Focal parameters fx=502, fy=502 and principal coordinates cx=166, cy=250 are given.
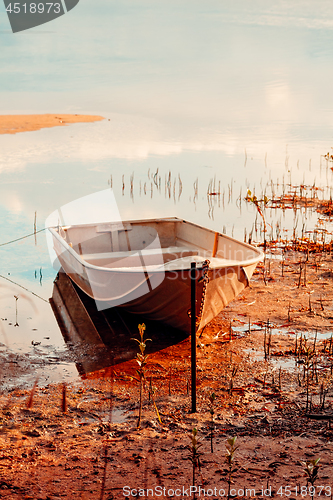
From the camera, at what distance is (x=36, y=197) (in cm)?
1423

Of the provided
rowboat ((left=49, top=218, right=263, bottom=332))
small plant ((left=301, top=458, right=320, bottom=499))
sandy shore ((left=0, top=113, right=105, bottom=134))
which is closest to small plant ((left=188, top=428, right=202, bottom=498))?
small plant ((left=301, top=458, right=320, bottom=499))

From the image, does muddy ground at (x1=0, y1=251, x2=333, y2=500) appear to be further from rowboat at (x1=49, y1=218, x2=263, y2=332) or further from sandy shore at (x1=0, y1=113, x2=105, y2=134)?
sandy shore at (x1=0, y1=113, x2=105, y2=134)

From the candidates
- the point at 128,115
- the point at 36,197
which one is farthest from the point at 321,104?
the point at 36,197

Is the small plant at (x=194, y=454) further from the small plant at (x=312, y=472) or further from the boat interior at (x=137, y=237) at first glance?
the boat interior at (x=137, y=237)

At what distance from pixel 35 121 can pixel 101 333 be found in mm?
26838

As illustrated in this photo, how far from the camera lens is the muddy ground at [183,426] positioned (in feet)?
9.96

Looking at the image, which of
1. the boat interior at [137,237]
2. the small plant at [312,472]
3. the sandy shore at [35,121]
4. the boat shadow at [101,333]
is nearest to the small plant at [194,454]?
the small plant at [312,472]

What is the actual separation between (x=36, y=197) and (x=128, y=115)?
25.2m

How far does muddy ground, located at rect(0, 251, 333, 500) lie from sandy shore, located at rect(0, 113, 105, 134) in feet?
78.4

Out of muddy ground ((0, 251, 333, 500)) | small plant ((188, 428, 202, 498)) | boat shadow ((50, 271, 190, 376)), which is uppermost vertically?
small plant ((188, 428, 202, 498))

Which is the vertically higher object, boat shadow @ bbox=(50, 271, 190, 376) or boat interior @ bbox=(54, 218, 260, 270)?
boat interior @ bbox=(54, 218, 260, 270)

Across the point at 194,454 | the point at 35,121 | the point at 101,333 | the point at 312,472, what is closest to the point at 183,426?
the point at 194,454

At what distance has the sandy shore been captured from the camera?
27483 mm

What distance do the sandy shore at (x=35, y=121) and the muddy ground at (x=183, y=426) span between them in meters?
23.9
